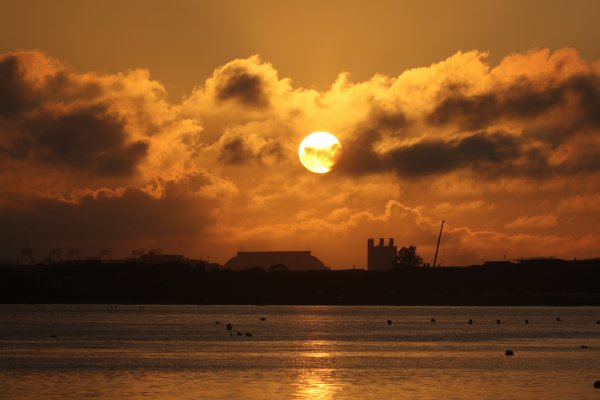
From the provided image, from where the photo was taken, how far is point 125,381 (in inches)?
3049

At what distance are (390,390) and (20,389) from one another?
955 inches

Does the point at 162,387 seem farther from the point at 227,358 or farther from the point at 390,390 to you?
the point at 227,358

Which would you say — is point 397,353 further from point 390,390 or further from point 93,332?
point 93,332

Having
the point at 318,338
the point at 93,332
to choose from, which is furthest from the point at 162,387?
the point at 93,332

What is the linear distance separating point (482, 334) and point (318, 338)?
27318mm

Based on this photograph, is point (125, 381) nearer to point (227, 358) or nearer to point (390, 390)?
point (390, 390)

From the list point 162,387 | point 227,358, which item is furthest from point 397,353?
point 162,387

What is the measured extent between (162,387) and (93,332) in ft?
311

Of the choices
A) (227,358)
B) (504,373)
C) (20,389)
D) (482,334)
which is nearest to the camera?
(20,389)

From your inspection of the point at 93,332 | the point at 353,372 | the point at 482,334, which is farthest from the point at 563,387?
the point at 93,332

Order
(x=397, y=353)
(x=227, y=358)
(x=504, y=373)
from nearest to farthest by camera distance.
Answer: (x=504, y=373), (x=227, y=358), (x=397, y=353)

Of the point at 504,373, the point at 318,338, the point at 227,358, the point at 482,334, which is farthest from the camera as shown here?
the point at 482,334

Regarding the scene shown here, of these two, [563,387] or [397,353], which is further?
[397,353]

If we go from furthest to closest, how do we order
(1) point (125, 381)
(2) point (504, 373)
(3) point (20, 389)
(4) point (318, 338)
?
(4) point (318, 338) < (2) point (504, 373) < (1) point (125, 381) < (3) point (20, 389)
